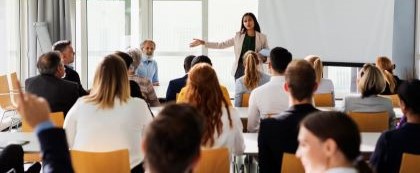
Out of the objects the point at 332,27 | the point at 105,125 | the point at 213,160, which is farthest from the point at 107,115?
the point at 332,27

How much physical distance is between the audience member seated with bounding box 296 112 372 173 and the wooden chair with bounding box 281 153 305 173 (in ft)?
4.10

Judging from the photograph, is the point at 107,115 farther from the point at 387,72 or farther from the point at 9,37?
the point at 9,37

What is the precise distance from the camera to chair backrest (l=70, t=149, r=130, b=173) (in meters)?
3.28

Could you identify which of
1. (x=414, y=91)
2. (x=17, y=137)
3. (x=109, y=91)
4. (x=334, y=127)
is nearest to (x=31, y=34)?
(x=17, y=137)

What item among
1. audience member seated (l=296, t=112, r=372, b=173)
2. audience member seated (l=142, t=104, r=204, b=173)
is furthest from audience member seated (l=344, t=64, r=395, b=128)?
audience member seated (l=142, t=104, r=204, b=173)

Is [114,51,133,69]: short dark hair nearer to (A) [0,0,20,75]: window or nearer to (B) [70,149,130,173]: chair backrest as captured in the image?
(B) [70,149,130,173]: chair backrest

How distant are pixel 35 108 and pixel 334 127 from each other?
94 cm

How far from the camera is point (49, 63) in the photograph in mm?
5180

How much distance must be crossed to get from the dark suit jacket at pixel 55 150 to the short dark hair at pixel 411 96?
2.11m

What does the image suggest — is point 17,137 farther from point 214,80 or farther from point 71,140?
point 214,80

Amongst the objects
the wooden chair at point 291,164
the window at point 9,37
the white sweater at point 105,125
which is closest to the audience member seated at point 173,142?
the wooden chair at point 291,164

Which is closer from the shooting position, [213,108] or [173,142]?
[173,142]

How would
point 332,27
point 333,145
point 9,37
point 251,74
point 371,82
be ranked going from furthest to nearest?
point 332,27
point 9,37
point 251,74
point 371,82
point 333,145

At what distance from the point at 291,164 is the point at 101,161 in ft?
3.27
